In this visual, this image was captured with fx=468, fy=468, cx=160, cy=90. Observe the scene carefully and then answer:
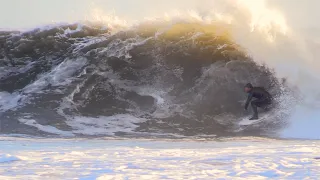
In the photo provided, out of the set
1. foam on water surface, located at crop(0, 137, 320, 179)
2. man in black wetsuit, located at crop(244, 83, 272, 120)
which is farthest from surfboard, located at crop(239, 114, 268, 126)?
foam on water surface, located at crop(0, 137, 320, 179)

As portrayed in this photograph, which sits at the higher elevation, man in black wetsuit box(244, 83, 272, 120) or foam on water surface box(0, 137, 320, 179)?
man in black wetsuit box(244, 83, 272, 120)

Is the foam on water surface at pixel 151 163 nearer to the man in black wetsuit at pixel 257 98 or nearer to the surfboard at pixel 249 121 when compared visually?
the man in black wetsuit at pixel 257 98

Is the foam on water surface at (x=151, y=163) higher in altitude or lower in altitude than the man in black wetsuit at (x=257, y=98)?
lower

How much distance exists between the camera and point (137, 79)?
1064 centimetres

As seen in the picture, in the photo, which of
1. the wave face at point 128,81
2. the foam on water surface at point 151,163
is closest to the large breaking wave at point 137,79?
the wave face at point 128,81

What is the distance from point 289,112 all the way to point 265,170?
4.98 m

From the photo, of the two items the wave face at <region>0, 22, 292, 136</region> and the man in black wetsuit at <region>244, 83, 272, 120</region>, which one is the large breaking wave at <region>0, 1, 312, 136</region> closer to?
the wave face at <region>0, 22, 292, 136</region>

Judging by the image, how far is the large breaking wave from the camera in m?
8.76

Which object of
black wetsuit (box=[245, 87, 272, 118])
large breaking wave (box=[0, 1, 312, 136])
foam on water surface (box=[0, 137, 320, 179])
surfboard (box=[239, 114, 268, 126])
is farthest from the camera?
large breaking wave (box=[0, 1, 312, 136])

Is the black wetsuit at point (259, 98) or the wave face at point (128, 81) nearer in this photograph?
the black wetsuit at point (259, 98)

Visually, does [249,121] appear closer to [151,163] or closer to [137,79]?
[137,79]

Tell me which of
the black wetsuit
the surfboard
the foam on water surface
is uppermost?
the black wetsuit

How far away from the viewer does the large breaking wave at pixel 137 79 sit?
8758 mm

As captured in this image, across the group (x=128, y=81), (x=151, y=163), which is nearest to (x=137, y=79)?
(x=128, y=81)
